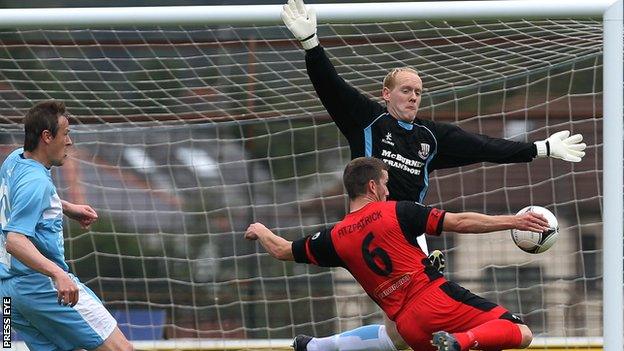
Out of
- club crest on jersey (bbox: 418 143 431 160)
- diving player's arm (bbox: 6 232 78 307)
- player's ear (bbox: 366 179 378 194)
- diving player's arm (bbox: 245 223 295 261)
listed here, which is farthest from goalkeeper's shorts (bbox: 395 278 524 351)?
diving player's arm (bbox: 6 232 78 307)

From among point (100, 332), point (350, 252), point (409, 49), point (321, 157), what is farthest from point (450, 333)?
point (321, 157)

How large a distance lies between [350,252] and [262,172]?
3.86 m

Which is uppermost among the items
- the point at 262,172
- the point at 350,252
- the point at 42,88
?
the point at 42,88

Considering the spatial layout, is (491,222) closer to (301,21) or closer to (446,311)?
(446,311)

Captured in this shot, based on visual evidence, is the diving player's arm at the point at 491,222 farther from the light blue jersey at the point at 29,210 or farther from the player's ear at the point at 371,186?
the light blue jersey at the point at 29,210

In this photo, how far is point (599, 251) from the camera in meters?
9.92

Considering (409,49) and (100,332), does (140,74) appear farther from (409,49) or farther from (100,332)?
(100,332)

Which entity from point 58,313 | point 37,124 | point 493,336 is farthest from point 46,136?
point 493,336

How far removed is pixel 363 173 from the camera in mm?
6199

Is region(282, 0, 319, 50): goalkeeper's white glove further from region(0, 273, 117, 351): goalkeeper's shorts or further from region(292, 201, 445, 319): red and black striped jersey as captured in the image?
region(0, 273, 117, 351): goalkeeper's shorts

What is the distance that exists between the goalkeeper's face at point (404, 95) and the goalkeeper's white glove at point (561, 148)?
713 mm

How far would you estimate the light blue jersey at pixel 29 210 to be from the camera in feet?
19.1

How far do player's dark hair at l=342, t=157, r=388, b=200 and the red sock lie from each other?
892mm

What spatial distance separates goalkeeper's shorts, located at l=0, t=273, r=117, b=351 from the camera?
19.6ft
